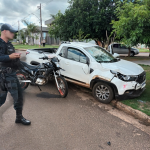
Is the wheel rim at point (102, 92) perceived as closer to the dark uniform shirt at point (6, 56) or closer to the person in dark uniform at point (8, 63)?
the person in dark uniform at point (8, 63)

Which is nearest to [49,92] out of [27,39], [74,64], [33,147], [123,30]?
[74,64]

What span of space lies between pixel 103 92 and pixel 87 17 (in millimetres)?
11089

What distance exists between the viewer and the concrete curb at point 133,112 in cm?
371

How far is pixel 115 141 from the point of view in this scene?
294cm

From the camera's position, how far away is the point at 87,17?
1410 centimetres

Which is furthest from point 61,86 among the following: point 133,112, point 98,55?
point 133,112

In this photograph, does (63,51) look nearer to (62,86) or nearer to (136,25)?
(62,86)

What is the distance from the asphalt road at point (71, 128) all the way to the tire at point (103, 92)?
0.62ft

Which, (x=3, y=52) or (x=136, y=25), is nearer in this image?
(x=3, y=52)

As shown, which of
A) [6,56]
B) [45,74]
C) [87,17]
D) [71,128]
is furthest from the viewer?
[87,17]

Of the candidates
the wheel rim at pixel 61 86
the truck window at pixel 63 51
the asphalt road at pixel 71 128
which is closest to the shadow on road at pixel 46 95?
the wheel rim at pixel 61 86

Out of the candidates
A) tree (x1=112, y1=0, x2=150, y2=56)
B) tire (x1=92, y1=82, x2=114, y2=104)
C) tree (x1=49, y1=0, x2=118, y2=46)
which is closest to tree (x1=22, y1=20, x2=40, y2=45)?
tree (x1=49, y1=0, x2=118, y2=46)

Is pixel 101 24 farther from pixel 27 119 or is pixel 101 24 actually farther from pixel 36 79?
pixel 27 119

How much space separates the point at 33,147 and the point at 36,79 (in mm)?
2825
